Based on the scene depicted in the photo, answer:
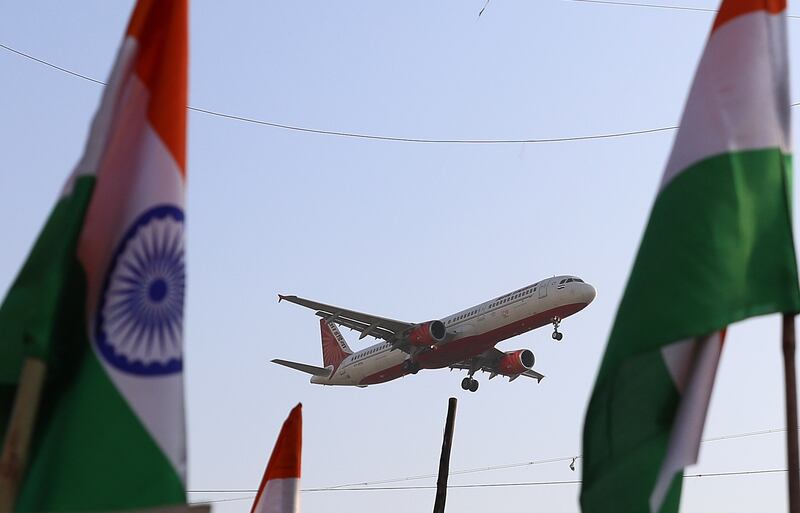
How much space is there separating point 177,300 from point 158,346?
0.17 m

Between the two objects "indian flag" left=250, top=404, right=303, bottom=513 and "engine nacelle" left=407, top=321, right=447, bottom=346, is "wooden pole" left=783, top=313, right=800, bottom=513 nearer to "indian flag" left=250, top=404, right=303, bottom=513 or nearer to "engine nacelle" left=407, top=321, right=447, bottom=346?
"indian flag" left=250, top=404, right=303, bottom=513

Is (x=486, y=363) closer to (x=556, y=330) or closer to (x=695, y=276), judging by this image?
(x=556, y=330)

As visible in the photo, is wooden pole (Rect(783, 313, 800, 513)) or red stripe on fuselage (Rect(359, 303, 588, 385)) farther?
red stripe on fuselage (Rect(359, 303, 588, 385))

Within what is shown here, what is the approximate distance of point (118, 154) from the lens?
4.52 meters

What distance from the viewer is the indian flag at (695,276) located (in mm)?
4504

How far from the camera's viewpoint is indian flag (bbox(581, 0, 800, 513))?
4.50 metres

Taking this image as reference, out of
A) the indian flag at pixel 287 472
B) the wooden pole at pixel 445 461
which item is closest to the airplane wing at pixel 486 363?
the wooden pole at pixel 445 461

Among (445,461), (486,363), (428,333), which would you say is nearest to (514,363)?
(486,363)

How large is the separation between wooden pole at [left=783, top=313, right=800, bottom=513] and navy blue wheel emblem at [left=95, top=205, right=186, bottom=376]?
6.86 feet

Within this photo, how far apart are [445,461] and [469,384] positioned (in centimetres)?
3740

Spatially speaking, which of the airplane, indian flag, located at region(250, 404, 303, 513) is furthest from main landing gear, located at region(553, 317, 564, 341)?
indian flag, located at region(250, 404, 303, 513)

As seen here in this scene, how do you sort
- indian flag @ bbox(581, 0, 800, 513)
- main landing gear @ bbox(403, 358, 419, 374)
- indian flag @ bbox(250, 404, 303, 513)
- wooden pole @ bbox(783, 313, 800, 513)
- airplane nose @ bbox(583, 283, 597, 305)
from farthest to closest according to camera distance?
main landing gear @ bbox(403, 358, 419, 374), airplane nose @ bbox(583, 283, 597, 305), indian flag @ bbox(250, 404, 303, 513), indian flag @ bbox(581, 0, 800, 513), wooden pole @ bbox(783, 313, 800, 513)

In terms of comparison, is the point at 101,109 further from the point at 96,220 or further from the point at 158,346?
the point at 158,346

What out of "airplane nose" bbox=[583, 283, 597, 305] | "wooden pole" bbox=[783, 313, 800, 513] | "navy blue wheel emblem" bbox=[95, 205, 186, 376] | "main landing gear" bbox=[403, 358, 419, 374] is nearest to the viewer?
"navy blue wheel emblem" bbox=[95, 205, 186, 376]
